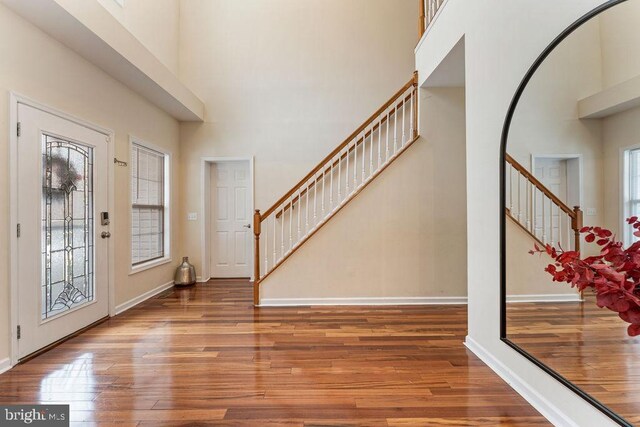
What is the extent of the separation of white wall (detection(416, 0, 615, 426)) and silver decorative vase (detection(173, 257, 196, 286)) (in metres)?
4.06

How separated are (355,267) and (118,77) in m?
3.49

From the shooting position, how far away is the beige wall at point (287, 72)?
532 cm

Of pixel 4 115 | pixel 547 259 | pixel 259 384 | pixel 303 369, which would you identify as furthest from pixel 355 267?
pixel 4 115

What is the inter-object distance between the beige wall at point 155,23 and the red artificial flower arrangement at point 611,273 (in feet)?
15.6

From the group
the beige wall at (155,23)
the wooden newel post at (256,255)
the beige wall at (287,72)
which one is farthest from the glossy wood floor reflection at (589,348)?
the beige wall at (155,23)

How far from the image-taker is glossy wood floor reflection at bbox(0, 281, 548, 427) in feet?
6.13

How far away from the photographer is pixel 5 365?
7.82ft

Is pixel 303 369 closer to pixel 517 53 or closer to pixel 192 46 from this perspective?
pixel 517 53

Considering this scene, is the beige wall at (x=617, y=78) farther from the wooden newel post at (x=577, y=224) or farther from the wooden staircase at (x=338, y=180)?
the wooden staircase at (x=338, y=180)

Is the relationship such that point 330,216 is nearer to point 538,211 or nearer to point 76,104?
point 538,211

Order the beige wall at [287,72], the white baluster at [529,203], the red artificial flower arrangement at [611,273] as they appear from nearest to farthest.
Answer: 1. the red artificial flower arrangement at [611,273]
2. the white baluster at [529,203]
3. the beige wall at [287,72]
